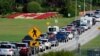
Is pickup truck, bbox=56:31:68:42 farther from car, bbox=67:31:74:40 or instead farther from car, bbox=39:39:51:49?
car, bbox=39:39:51:49

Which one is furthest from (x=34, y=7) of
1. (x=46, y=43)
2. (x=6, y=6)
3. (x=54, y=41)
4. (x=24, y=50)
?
(x=24, y=50)

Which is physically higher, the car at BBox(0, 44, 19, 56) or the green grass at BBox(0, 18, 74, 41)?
the car at BBox(0, 44, 19, 56)

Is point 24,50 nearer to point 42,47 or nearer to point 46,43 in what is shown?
point 42,47

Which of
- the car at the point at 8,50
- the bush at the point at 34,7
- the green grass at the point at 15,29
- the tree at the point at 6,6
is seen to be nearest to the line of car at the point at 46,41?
the car at the point at 8,50

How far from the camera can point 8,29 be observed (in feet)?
243

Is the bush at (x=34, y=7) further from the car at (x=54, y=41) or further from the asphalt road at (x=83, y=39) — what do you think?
the car at (x=54, y=41)

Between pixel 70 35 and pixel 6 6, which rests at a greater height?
pixel 70 35

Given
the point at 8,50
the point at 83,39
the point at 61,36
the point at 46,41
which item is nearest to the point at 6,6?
the point at 83,39

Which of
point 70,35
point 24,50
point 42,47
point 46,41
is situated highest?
point 24,50

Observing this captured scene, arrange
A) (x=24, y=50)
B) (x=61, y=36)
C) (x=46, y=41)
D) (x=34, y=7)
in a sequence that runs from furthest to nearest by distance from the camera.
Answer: (x=34, y=7) < (x=61, y=36) < (x=46, y=41) < (x=24, y=50)

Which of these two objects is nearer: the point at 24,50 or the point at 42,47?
the point at 24,50

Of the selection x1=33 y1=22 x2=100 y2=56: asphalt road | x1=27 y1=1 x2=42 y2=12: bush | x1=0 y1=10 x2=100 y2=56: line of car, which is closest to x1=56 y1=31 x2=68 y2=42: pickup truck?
x1=0 y1=10 x2=100 y2=56: line of car

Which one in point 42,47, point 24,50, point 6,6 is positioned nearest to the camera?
point 24,50

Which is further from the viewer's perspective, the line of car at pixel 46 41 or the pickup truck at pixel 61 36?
the pickup truck at pixel 61 36
